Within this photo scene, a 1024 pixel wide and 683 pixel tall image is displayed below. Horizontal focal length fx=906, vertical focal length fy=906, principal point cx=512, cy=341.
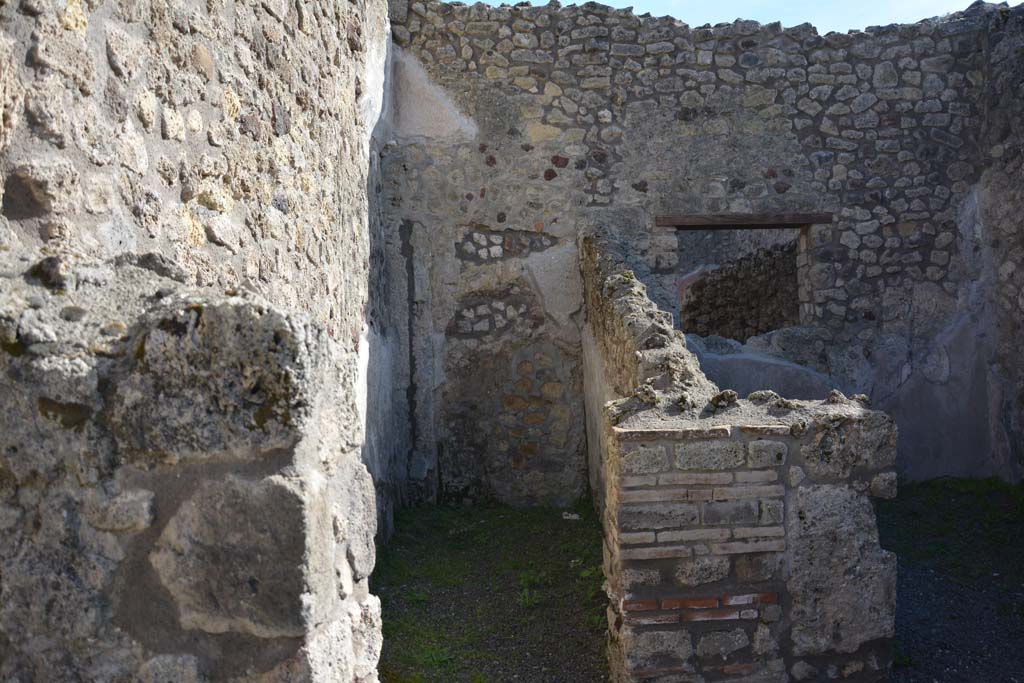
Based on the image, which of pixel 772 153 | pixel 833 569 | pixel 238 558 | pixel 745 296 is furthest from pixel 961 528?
pixel 238 558

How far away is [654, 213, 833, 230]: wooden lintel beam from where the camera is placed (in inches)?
275

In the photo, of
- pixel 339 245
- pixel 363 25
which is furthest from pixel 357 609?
pixel 363 25

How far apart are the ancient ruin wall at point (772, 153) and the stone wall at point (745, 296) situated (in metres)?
2.36

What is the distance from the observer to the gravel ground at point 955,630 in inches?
155

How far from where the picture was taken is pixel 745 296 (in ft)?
33.5

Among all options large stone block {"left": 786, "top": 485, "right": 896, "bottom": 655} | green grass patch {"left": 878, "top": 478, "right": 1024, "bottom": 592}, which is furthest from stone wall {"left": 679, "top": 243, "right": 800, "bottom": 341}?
large stone block {"left": 786, "top": 485, "right": 896, "bottom": 655}

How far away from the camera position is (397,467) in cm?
641

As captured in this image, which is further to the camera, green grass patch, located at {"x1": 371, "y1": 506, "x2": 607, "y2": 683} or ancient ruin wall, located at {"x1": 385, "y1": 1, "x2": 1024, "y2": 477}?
ancient ruin wall, located at {"x1": 385, "y1": 1, "x2": 1024, "y2": 477}

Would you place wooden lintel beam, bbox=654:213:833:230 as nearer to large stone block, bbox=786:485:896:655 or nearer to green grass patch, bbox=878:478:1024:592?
green grass patch, bbox=878:478:1024:592

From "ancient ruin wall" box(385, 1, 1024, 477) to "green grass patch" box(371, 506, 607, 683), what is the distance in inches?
67.1

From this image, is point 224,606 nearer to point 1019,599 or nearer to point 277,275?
point 277,275

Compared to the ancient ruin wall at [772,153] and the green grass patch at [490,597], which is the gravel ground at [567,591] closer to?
the green grass patch at [490,597]

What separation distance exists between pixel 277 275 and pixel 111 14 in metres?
1.14

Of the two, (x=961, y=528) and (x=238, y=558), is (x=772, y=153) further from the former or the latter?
(x=238, y=558)
